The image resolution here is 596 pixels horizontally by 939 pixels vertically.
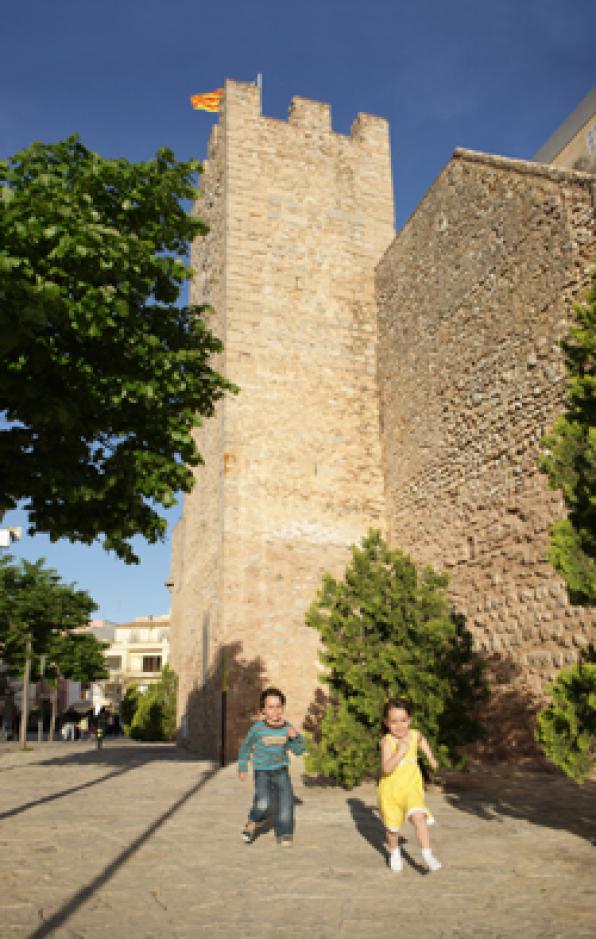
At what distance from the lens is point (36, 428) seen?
6.61 meters

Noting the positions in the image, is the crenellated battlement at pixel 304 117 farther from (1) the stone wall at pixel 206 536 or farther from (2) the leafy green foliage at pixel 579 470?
(2) the leafy green foliage at pixel 579 470

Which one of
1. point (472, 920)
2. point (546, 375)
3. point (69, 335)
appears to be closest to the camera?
point (472, 920)

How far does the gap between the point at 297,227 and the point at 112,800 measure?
1138cm

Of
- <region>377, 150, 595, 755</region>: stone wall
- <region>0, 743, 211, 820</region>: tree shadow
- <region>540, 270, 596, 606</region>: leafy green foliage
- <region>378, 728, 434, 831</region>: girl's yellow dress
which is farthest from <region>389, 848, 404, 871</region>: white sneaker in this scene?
<region>377, 150, 595, 755</region>: stone wall

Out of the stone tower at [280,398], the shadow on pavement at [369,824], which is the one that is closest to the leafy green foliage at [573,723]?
the shadow on pavement at [369,824]

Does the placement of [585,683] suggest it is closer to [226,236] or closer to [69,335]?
[69,335]

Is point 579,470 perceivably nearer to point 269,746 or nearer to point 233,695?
point 269,746

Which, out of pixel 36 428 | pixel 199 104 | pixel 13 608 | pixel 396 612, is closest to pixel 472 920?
pixel 396 612

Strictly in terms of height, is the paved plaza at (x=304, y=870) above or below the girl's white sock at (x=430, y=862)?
below

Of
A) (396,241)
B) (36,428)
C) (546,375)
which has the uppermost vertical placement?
(396,241)

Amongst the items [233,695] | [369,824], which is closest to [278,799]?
[369,824]

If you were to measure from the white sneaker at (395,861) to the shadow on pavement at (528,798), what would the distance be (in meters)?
1.48

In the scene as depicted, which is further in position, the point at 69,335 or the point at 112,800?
the point at 112,800

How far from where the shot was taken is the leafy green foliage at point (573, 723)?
4.51 m
